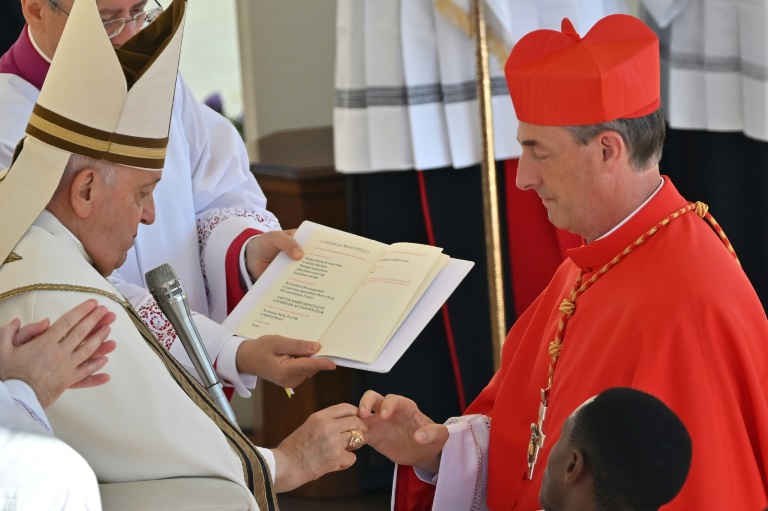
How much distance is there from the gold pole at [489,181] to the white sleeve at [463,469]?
1419 mm

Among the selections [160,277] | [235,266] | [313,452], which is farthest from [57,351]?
[235,266]

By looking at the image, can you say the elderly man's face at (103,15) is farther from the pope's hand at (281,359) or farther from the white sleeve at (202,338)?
the pope's hand at (281,359)

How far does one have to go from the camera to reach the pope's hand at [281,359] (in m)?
2.84

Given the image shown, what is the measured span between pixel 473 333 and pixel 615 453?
9.79ft

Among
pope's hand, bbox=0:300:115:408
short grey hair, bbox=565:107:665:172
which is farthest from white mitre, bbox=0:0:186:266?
short grey hair, bbox=565:107:665:172

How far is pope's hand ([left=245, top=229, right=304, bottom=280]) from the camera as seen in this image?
3.16 meters

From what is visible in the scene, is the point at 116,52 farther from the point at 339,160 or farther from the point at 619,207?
the point at 339,160

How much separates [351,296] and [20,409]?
118 cm

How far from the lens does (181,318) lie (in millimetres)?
2697

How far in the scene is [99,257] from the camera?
2.56 metres

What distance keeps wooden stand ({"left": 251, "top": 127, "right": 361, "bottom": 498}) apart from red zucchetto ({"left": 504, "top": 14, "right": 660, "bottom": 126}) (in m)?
2.21

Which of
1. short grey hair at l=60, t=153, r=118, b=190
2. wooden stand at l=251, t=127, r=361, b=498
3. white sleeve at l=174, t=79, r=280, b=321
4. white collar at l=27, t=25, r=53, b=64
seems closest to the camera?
short grey hair at l=60, t=153, r=118, b=190

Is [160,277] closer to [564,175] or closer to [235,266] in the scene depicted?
[235,266]

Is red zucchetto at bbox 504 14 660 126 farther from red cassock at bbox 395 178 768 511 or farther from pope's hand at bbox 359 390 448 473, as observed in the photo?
pope's hand at bbox 359 390 448 473
